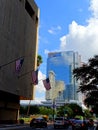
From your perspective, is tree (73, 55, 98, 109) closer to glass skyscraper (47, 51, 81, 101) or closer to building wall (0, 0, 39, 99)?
building wall (0, 0, 39, 99)

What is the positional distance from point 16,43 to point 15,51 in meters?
1.77

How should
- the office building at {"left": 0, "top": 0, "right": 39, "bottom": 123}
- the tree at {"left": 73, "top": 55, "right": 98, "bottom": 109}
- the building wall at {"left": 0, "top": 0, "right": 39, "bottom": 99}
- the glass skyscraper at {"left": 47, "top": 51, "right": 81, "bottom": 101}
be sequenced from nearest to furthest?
the tree at {"left": 73, "top": 55, "right": 98, "bottom": 109} < the building wall at {"left": 0, "top": 0, "right": 39, "bottom": 99} < the office building at {"left": 0, "top": 0, "right": 39, "bottom": 123} < the glass skyscraper at {"left": 47, "top": 51, "right": 81, "bottom": 101}

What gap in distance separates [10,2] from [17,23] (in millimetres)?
5968

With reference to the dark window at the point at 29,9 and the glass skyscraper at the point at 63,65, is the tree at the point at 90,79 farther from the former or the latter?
the glass skyscraper at the point at 63,65

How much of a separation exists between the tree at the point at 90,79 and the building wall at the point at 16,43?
39.8 ft

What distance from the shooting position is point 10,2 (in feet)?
209

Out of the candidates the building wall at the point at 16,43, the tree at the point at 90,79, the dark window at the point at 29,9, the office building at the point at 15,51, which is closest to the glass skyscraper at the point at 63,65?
the office building at the point at 15,51

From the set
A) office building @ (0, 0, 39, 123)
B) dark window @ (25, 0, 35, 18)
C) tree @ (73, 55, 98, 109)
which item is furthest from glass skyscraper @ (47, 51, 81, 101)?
tree @ (73, 55, 98, 109)

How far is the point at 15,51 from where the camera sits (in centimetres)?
6669

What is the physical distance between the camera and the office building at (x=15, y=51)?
60088 mm

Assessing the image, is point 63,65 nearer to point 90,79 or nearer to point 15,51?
point 15,51

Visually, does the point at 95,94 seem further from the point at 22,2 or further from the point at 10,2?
the point at 22,2

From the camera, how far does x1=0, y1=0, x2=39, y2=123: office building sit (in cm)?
6009

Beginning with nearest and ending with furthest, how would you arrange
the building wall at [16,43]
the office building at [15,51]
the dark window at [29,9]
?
the building wall at [16,43] → the office building at [15,51] → the dark window at [29,9]
